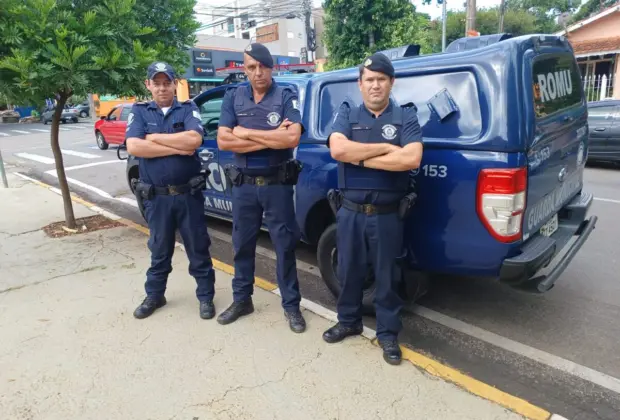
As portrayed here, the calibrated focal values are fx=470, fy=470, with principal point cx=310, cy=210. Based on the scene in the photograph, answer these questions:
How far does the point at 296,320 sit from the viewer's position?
130 inches

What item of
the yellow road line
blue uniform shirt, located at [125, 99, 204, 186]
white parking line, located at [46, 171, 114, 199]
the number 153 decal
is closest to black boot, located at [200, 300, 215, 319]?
blue uniform shirt, located at [125, 99, 204, 186]

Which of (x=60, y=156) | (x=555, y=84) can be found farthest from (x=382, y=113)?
(x=60, y=156)

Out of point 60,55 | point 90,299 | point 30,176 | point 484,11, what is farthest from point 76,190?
point 484,11

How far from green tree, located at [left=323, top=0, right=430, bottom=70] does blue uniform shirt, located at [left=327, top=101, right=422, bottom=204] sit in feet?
→ 29.5

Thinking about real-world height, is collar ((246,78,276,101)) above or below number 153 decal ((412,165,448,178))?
above

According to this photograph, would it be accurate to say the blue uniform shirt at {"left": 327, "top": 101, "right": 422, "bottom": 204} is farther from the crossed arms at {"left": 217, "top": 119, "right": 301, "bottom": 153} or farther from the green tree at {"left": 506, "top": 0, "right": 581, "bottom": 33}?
the green tree at {"left": 506, "top": 0, "right": 581, "bottom": 33}

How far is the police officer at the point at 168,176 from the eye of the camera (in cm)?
325

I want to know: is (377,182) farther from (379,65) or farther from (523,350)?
(523,350)

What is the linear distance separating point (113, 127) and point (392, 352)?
44.3 ft

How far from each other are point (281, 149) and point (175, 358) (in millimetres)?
1508

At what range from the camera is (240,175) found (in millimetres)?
3217

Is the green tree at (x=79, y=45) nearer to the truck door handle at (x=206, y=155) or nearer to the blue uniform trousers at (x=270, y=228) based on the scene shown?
the truck door handle at (x=206, y=155)

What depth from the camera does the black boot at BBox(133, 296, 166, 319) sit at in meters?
3.49

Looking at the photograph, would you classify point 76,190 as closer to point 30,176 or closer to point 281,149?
point 30,176
